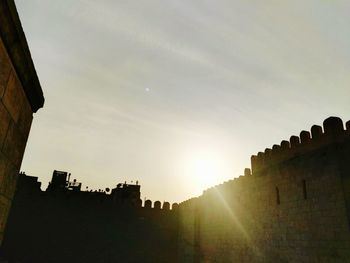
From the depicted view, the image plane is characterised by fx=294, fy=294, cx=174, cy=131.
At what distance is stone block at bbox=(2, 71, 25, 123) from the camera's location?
5.95ft

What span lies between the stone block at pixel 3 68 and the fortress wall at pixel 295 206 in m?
6.57

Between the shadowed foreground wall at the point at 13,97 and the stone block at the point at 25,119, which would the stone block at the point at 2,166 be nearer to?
the shadowed foreground wall at the point at 13,97

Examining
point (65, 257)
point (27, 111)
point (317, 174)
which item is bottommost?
point (65, 257)

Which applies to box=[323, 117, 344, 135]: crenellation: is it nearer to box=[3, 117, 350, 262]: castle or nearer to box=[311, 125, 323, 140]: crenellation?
box=[3, 117, 350, 262]: castle

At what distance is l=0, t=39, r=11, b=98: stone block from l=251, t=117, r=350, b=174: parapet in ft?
22.4

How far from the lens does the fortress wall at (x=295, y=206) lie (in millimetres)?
6383

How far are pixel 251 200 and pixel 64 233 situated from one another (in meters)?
10.6

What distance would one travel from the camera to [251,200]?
10.0 m

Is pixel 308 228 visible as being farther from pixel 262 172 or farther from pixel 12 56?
pixel 12 56

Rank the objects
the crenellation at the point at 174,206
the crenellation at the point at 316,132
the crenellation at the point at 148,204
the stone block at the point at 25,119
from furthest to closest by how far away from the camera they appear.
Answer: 1. the crenellation at the point at 174,206
2. the crenellation at the point at 148,204
3. the crenellation at the point at 316,132
4. the stone block at the point at 25,119

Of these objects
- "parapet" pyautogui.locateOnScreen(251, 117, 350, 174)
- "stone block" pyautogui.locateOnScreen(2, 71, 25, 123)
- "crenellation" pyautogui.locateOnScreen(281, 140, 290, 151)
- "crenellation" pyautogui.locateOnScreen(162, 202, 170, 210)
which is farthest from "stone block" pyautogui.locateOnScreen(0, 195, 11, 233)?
"crenellation" pyautogui.locateOnScreen(162, 202, 170, 210)

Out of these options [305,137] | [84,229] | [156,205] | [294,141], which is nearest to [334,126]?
[305,137]

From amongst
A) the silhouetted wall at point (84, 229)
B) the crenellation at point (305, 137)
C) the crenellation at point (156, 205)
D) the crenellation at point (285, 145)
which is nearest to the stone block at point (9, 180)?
the crenellation at point (305, 137)

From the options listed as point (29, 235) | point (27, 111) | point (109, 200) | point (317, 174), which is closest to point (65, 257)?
point (29, 235)
